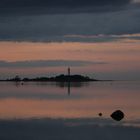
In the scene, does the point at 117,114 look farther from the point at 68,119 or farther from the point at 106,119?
the point at 68,119

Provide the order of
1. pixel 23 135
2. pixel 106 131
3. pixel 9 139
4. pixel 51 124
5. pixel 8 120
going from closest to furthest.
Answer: pixel 9 139 < pixel 23 135 < pixel 106 131 < pixel 51 124 < pixel 8 120

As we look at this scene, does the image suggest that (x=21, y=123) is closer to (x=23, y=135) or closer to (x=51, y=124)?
(x=51, y=124)

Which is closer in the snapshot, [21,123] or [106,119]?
[21,123]

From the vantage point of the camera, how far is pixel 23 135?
26.5 metres

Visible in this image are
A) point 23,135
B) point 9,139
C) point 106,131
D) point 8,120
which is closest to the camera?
point 9,139

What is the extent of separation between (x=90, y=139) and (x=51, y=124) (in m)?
6.18

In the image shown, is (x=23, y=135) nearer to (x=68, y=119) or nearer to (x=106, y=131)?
(x=106, y=131)

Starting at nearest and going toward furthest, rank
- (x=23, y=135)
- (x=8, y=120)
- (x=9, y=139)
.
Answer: (x=9, y=139)
(x=23, y=135)
(x=8, y=120)

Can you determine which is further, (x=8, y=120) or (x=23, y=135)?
(x=8, y=120)

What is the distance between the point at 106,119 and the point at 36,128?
7892 millimetres

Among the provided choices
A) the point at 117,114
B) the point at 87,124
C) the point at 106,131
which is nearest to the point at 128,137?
the point at 106,131

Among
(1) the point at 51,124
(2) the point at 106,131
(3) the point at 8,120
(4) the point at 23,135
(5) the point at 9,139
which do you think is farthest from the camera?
(3) the point at 8,120

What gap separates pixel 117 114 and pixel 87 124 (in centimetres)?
374

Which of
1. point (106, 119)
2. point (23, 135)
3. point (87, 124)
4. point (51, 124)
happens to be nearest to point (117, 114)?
point (106, 119)
